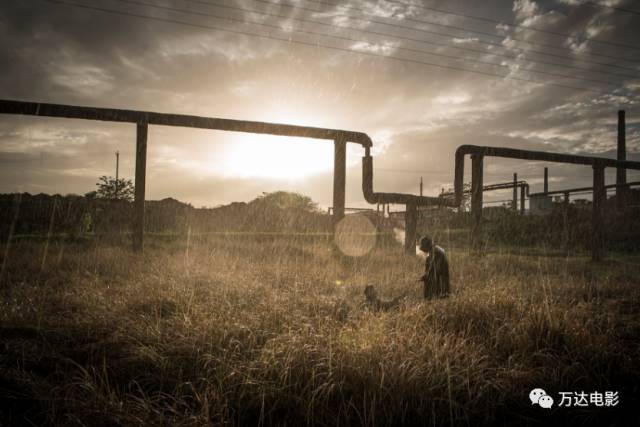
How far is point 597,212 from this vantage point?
30.4ft

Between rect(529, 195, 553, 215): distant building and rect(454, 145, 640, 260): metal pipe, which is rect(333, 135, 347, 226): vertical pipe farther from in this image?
rect(529, 195, 553, 215): distant building

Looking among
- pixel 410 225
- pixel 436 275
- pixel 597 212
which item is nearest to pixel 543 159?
pixel 597 212

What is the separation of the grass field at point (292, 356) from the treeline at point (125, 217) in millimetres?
5953

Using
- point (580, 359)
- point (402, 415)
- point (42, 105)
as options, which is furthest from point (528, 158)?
point (42, 105)

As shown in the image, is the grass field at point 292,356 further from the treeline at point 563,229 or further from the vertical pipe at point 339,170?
the treeline at point 563,229

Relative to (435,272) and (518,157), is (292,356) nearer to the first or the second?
(435,272)

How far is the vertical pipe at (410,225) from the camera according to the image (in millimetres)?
8812

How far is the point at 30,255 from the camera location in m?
7.20

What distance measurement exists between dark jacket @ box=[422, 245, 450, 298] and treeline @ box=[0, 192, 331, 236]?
4.93 m

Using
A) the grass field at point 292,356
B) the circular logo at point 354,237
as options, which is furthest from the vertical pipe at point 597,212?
the circular logo at point 354,237

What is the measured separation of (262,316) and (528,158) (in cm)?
803

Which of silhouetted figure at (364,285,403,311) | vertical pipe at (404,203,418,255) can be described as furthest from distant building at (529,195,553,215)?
silhouetted figure at (364,285,403,311)

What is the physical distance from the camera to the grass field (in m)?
2.26

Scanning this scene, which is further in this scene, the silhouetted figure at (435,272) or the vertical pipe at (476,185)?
→ the vertical pipe at (476,185)
